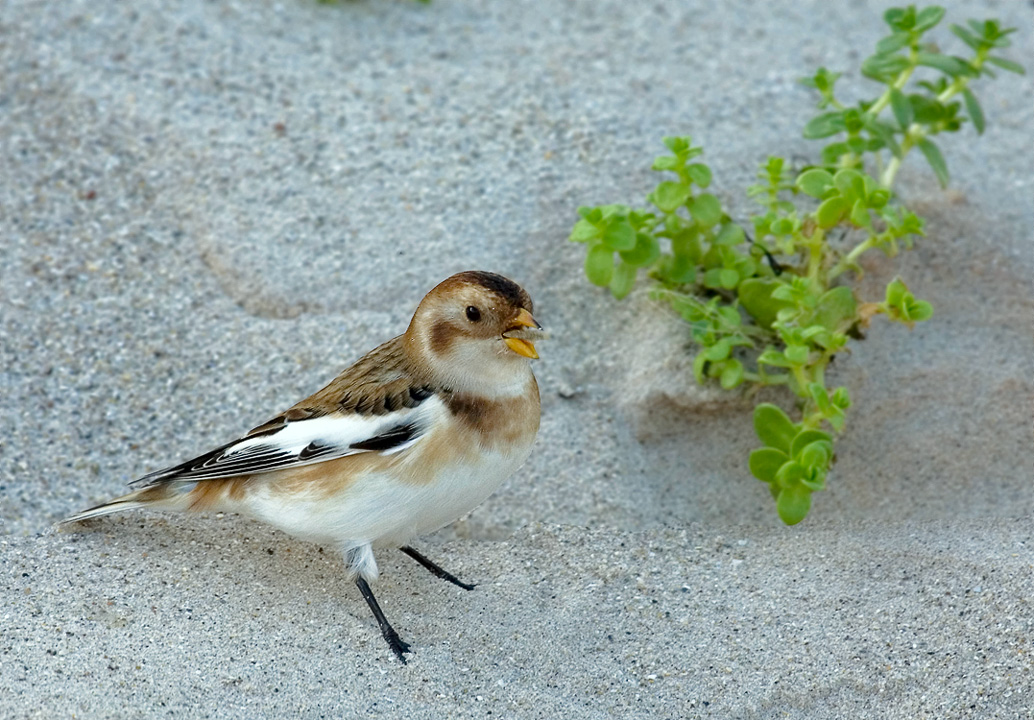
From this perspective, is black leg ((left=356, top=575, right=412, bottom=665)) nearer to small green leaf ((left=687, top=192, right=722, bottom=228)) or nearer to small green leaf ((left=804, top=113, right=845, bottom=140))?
Result: small green leaf ((left=687, top=192, right=722, bottom=228))

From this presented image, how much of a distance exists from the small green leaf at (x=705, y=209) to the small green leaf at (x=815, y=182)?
31 centimetres

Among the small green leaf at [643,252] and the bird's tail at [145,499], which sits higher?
the small green leaf at [643,252]

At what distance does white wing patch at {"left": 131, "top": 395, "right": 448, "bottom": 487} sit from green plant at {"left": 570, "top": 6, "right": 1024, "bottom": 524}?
1106 mm

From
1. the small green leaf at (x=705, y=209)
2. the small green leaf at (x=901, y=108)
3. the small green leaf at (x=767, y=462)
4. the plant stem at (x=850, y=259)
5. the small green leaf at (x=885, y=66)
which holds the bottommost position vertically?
the small green leaf at (x=767, y=462)

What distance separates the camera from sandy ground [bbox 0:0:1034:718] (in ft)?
11.4

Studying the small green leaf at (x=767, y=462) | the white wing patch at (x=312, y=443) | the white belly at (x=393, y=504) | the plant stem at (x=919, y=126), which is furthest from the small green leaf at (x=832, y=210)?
the white wing patch at (x=312, y=443)

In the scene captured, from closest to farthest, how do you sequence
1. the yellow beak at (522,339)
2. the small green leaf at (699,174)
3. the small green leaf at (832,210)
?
1. the yellow beak at (522,339)
2. the small green leaf at (832,210)
3. the small green leaf at (699,174)

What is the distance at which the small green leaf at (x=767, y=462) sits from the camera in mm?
3914

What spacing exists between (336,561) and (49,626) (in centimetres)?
91

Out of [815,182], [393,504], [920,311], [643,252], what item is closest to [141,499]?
[393,504]

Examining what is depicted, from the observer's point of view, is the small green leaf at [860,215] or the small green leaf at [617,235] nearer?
the small green leaf at [860,215]

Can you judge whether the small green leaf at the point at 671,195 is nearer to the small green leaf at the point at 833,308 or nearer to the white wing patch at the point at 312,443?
the small green leaf at the point at 833,308

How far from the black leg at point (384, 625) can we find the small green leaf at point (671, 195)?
1.69 metres

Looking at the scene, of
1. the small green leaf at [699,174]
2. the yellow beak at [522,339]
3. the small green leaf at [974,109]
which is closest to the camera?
the yellow beak at [522,339]
